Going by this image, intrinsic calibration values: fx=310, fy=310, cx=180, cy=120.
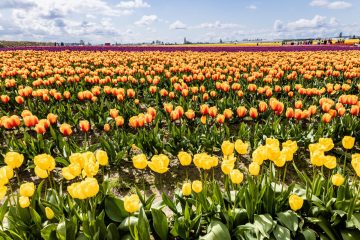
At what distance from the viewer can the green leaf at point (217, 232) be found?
3.08m

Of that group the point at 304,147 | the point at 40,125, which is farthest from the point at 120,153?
the point at 304,147

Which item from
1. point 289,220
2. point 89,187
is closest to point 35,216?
point 89,187

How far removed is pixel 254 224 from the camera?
321cm

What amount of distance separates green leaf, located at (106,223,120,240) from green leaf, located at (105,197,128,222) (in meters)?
0.19

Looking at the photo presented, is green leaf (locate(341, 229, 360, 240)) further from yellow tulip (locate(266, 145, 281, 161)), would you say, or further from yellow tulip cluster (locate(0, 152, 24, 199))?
yellow tulip cluster (locate(0, 152, 24, 199))

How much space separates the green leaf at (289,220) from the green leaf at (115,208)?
5.41 feet

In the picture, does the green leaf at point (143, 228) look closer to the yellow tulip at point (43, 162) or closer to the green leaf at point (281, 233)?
the yellow tulip at point (43, 162)

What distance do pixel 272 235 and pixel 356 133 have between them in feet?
14.4

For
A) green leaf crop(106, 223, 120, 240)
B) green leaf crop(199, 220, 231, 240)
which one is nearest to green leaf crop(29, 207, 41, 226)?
green leaf crop(106, 223, 120, 240)

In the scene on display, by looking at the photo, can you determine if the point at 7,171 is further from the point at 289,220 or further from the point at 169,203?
the point at 289,220

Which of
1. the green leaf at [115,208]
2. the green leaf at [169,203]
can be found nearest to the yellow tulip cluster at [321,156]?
the green leaf at [169,203]

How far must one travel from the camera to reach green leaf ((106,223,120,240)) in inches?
119

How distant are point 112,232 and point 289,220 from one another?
1.82m

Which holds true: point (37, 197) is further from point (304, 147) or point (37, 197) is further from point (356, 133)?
point (356, 133)
